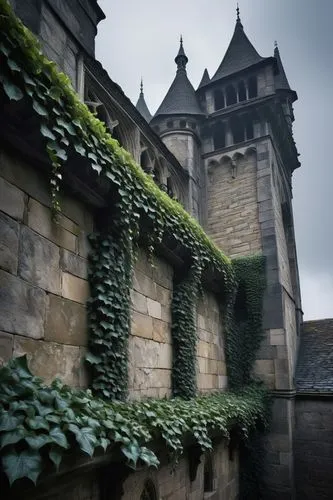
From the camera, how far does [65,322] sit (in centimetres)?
354

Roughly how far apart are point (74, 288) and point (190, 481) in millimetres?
3501

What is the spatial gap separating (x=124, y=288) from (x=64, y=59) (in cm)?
409

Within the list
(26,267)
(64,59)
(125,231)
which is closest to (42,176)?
(26,267)

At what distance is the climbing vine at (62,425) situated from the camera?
2.19 meters

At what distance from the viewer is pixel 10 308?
291cm

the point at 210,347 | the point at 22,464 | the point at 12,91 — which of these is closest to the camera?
the point at 22,464

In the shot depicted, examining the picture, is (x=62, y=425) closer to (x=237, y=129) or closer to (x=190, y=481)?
(x=190, y=481)

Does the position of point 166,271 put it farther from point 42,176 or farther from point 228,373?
point 228,373

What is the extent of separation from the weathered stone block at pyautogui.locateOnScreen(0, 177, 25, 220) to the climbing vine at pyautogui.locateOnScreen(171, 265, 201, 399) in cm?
340

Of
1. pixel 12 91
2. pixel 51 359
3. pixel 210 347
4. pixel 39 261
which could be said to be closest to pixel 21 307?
pixel 39 261

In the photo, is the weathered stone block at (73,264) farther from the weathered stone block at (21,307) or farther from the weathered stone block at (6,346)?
the weathered stone block at (6,346)

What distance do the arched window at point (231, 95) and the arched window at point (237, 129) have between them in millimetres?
1291

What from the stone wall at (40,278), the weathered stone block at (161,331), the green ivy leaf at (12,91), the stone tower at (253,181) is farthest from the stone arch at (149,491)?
the stone tower at (253,181)

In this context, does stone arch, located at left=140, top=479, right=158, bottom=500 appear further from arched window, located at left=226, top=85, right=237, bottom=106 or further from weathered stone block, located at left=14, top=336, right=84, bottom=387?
arched window, located at left=226, top=85, right=237, bottom=106
